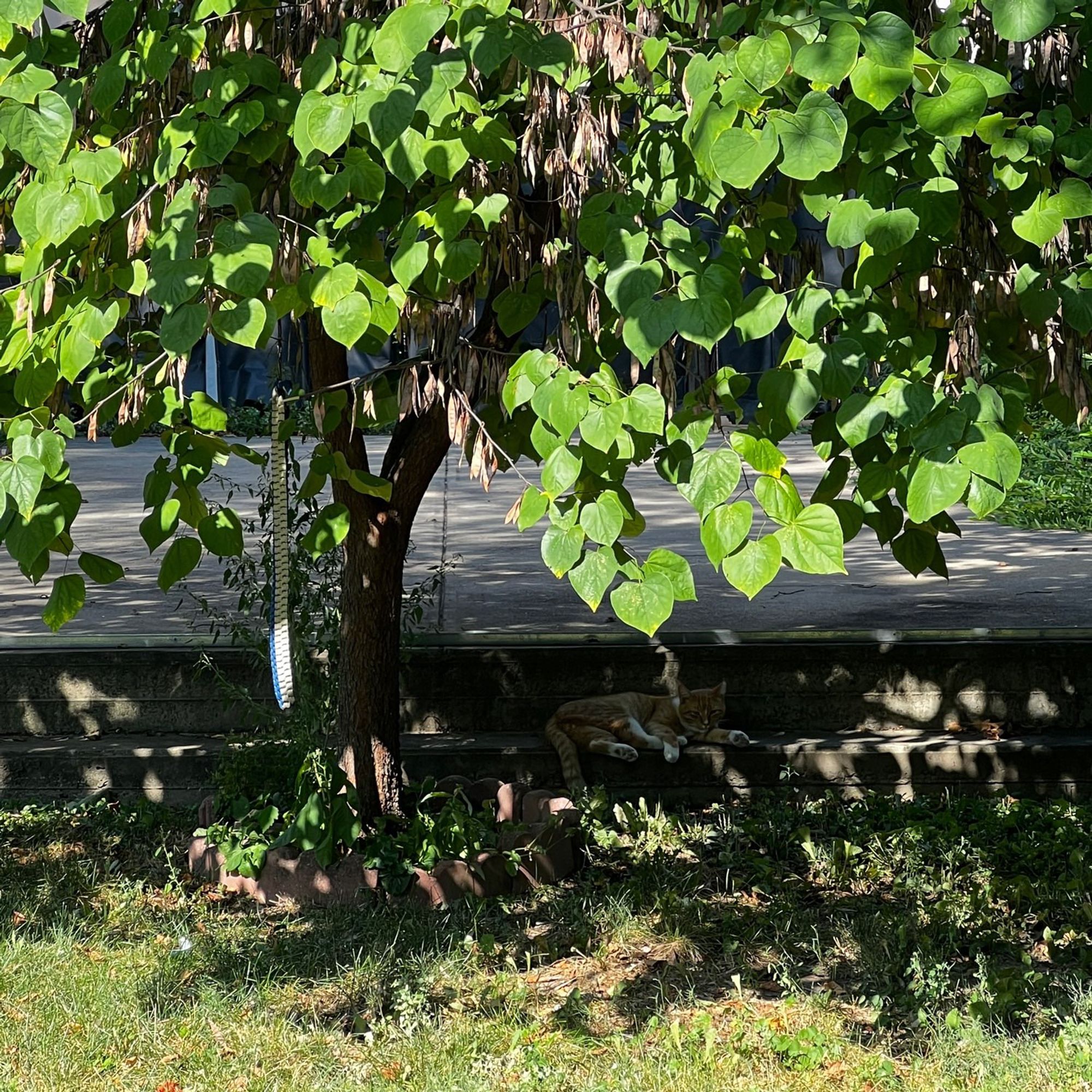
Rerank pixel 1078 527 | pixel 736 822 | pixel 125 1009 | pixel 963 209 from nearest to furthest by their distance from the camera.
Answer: pixel 963 209, pixel 125 1009, pixel 736 822, pixel 1078 527

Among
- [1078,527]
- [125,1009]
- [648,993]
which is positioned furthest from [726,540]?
[1078,527]

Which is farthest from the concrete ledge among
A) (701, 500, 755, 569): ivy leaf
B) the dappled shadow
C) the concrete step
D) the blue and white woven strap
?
(701, 500, 755, 569): ivy leaf

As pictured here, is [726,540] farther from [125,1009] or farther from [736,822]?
[736,822]

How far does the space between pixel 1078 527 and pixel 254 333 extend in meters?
10.4

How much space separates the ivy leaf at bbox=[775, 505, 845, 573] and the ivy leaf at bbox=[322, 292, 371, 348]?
83cm

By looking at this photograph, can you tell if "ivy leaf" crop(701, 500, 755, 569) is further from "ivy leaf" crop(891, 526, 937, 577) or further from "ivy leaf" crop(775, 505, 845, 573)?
"ivy leaf" crop(891, 526, 937, 577)

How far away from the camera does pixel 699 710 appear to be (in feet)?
19.1

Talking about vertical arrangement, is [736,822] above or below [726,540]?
below

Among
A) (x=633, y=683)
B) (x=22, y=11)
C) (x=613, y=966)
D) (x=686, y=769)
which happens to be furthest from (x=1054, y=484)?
(x=22, y=11)

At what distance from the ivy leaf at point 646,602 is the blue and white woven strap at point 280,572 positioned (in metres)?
1.34

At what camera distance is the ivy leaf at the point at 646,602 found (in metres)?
2.23

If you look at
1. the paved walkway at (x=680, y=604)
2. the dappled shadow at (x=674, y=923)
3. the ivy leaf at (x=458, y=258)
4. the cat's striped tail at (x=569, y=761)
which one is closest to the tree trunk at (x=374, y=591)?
the dappled shadow at (x=674, y=923)

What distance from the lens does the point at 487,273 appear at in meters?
3.21

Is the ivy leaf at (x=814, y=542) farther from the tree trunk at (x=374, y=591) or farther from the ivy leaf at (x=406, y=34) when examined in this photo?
the tree trunk at (x=374, y=591)
